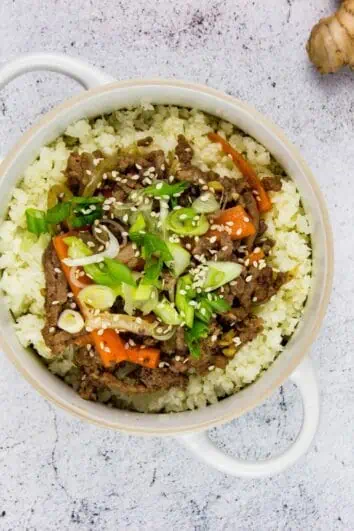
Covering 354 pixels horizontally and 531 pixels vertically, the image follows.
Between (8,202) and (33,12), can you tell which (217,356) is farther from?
(33,12)

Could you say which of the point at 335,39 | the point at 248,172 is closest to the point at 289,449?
the point at 248,172

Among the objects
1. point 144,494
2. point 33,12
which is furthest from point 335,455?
point 33,12

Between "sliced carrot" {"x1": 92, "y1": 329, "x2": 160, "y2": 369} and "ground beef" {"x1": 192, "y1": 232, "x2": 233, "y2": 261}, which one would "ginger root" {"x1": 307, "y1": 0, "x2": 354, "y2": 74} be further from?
"sliced carrot" {"x1": 92, "y1": 329, "x2": 160, "y2": 369}

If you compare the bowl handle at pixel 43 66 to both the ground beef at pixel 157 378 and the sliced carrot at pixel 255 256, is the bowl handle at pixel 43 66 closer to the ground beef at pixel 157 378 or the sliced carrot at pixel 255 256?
the sliced carrot at pixel 255 256

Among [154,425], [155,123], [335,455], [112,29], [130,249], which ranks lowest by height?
[335,455]

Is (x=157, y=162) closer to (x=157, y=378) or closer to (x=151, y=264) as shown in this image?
(x=151, y=264)
